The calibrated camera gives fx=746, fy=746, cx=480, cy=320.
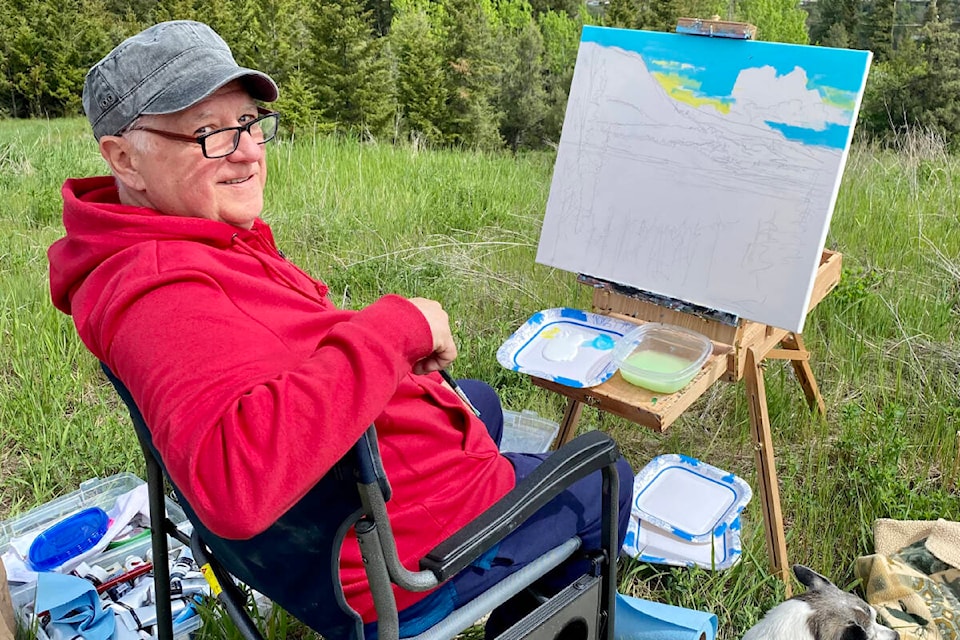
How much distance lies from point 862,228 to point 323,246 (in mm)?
2937

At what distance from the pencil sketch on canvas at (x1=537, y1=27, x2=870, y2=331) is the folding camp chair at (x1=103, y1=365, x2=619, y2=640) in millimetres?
958

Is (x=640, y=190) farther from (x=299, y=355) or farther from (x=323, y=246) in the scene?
(x=323, y=246)

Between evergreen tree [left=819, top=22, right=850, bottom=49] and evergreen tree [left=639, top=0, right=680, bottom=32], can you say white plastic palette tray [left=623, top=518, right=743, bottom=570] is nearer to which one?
evergreen tree [left=639, top=0, right=680, bottom=32]

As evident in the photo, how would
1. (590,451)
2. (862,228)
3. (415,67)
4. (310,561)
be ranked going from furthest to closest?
(415,67) < (862,228) < (590,451) < (310,561)

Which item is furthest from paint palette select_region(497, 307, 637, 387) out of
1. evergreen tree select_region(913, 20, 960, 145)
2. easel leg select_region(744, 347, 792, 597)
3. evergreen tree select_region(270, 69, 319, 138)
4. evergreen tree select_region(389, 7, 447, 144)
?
evergreen tree select_region(389, 7, 447, 144)

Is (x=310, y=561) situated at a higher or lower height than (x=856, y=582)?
higher

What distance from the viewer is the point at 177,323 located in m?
0.98

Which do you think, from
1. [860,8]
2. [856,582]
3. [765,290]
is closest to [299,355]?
[765,290]

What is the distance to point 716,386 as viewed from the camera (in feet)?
9.34

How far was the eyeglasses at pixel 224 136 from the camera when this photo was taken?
1200 mm

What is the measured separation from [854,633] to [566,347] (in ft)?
3.15

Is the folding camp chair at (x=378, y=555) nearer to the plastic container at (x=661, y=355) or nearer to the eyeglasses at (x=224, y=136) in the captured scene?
the eyeglasses at (x=224, y=136)

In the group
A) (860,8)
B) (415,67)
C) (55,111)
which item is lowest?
(55,111)

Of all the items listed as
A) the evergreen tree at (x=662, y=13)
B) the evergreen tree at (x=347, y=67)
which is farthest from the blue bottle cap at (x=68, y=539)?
the evergreen tree at (x=662, y=13)
